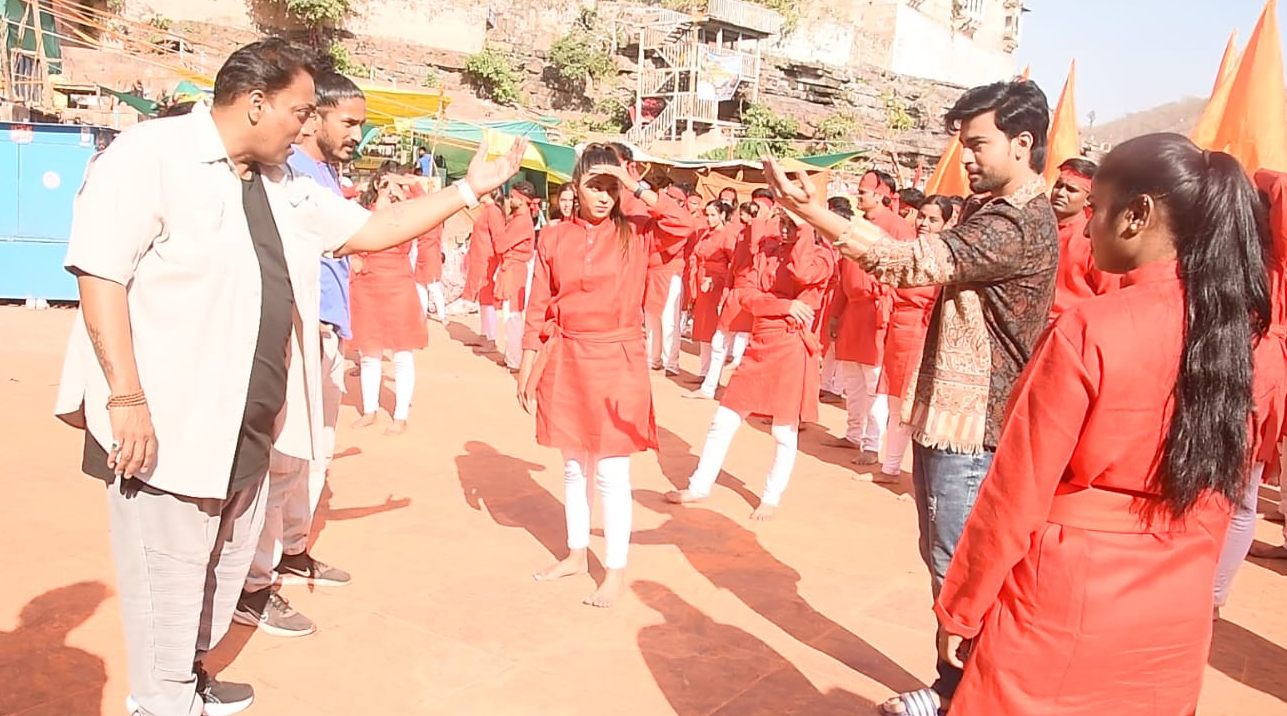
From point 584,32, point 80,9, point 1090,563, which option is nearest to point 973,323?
point 1090,563

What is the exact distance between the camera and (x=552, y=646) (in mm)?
3729

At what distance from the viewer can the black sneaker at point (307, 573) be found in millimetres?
4172

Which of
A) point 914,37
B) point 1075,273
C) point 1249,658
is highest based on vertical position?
point 914,37

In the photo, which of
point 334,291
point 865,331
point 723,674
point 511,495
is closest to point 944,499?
point 723,674

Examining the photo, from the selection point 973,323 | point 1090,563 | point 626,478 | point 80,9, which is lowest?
point 626,478

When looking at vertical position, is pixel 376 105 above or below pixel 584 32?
below

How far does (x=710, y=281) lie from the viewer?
10.3 m

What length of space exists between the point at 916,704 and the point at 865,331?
454 cm

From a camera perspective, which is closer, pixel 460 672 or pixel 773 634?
pixel 460 672

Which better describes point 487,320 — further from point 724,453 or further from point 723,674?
point 723,674

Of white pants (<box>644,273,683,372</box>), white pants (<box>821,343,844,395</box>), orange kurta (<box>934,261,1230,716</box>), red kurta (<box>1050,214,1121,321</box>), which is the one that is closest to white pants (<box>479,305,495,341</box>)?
white pants (<box>644,273,683,372</box>)

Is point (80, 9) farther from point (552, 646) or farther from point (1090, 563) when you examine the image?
point (1090, 563)

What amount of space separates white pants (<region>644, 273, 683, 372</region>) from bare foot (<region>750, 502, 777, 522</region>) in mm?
5089

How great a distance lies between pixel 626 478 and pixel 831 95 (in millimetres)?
35702
